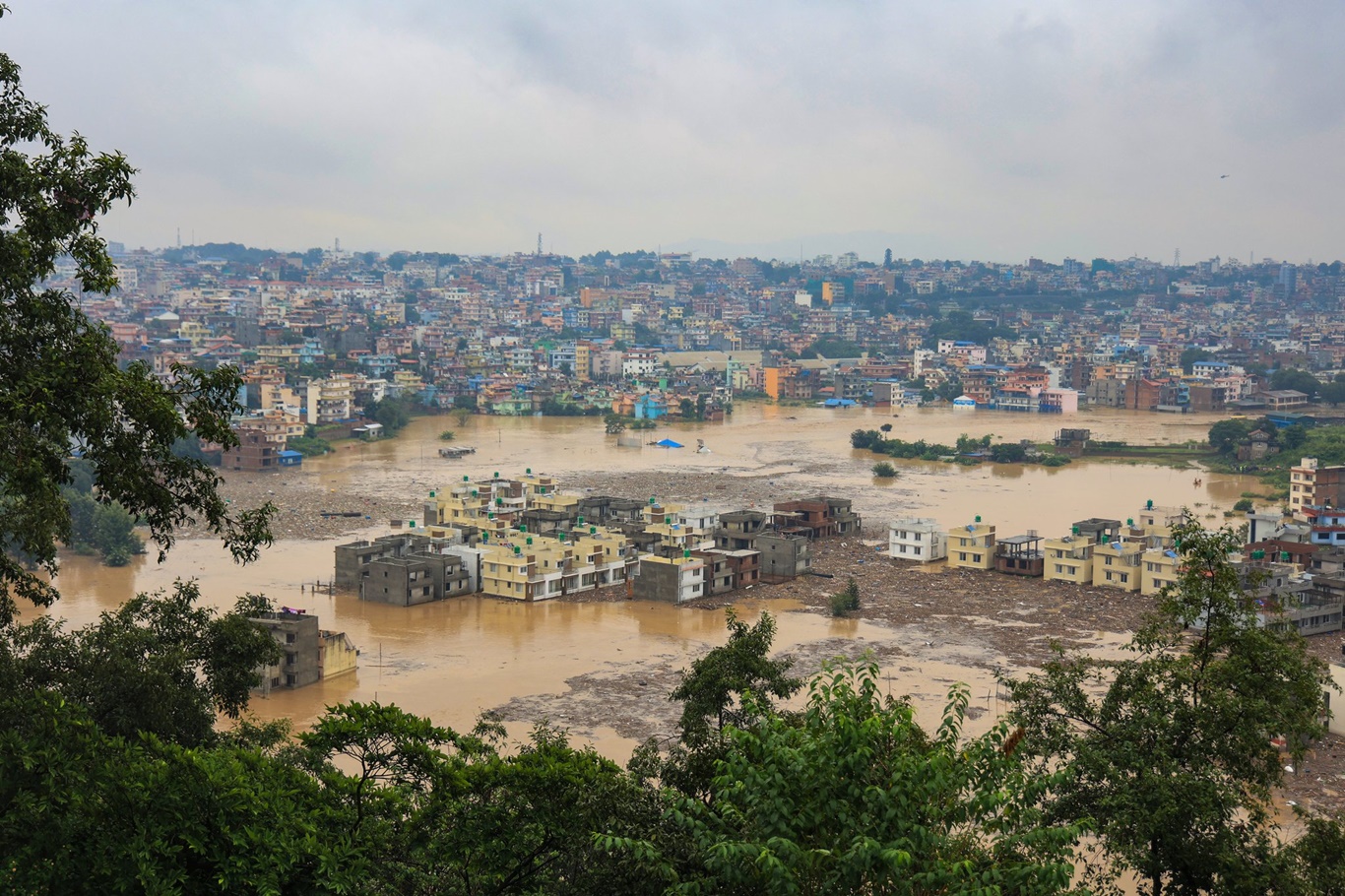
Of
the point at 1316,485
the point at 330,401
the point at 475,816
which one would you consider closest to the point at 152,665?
the point at 475,816

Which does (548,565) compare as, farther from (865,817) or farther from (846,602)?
(865,817)

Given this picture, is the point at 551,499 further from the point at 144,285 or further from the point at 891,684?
the point at 144,285

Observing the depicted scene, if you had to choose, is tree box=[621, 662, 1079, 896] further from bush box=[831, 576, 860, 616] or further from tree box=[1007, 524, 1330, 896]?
bush box=[831, 576, 860, 616]

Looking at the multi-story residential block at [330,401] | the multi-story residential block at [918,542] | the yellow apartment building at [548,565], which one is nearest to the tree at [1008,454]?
the multi-story residential block at [918,542]

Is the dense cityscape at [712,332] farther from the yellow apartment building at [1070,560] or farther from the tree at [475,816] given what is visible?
the yellow apartment building at [1070,560]

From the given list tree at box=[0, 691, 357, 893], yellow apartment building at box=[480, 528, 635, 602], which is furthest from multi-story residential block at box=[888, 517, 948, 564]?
tree at box=[0, 691, 357, 893]
